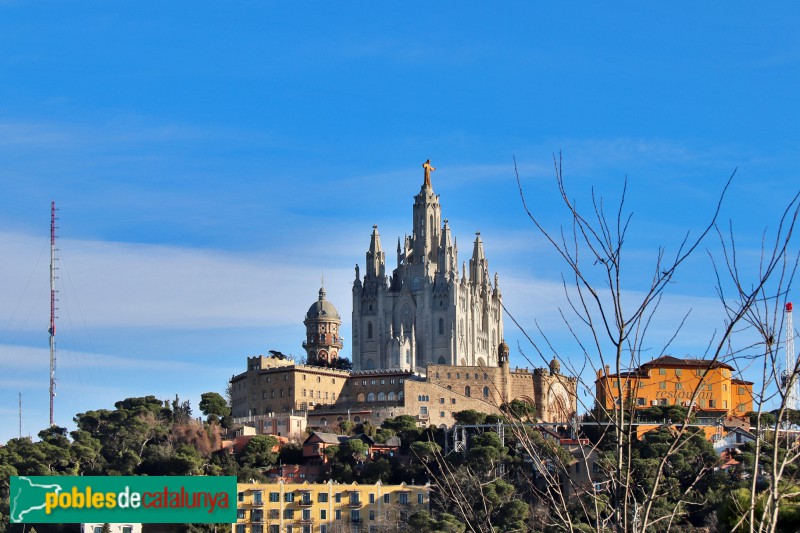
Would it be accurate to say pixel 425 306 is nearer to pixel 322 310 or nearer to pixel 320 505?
pixel 322 310

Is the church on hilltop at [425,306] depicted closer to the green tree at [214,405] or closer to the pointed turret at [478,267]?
the pointed turret at [478,267]

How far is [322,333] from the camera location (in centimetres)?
13462

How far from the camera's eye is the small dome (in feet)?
444

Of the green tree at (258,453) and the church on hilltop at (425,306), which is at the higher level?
the church on hilltop at (425,306)

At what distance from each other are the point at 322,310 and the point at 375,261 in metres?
Answer: 7.35

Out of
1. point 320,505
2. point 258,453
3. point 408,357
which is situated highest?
point 408,357

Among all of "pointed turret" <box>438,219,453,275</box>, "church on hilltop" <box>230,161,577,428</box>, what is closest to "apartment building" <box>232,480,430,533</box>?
"church on hilltop" <box>230,161,577,428</box>

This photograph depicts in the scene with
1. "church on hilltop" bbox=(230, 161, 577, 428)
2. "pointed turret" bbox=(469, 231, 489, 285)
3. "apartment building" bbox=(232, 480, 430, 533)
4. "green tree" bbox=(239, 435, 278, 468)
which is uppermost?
"pointed turret" bbox=(469, 231, 489, 285)

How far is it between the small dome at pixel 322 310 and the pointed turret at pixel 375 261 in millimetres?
5190

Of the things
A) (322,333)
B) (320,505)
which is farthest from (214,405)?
(320,505)

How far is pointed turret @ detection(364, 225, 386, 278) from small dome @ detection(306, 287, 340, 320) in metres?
5.19

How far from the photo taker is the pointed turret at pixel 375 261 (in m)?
134

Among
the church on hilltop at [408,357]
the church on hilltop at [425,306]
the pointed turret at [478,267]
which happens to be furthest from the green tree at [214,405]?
the pointed turret at [478,267]

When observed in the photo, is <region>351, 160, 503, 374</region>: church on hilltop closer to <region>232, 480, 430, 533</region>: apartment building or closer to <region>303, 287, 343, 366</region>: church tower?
<region>303, 287, 343, 366</region>: church tower
